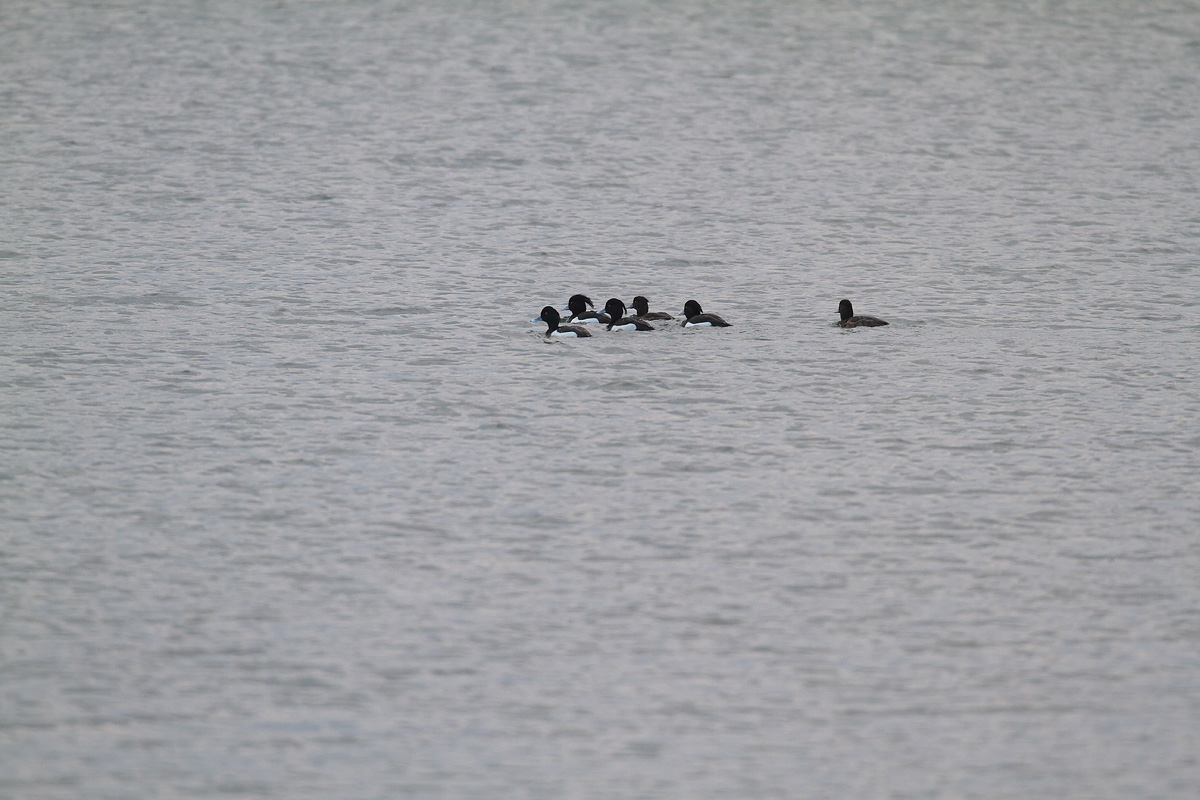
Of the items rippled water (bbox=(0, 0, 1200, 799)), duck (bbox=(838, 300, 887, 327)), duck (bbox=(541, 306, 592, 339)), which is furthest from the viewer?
duck (bbox=(838, 300, 887, 327))

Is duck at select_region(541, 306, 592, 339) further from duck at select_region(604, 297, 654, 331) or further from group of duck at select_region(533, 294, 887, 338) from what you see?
duck at select_region(604, 297, 654, 331)

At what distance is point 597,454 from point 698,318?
4.12 meters

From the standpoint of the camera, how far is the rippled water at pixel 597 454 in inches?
395

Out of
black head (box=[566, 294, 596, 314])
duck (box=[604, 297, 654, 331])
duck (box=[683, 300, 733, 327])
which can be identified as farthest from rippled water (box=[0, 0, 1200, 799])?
black head (box=[566, 294, 596, 314])

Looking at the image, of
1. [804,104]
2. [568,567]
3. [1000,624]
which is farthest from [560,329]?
[804,104]

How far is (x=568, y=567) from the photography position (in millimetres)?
12289

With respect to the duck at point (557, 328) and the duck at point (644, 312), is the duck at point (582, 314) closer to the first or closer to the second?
the duck at point (557, 328)

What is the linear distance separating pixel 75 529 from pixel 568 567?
387cm

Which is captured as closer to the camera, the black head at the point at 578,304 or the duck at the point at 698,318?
the duck at the point at 698,318

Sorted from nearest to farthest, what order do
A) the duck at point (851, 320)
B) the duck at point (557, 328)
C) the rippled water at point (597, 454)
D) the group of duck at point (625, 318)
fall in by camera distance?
the rippled water at point (597, 454)
the duck at point (557, 328)
the group of duck at point (625, 318)
the duck at point (851, 320)

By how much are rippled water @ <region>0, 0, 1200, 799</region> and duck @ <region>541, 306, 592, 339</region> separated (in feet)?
0.81

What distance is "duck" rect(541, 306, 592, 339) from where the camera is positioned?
59.6 feet

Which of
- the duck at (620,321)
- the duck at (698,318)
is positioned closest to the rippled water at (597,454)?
the duck at (698,318)

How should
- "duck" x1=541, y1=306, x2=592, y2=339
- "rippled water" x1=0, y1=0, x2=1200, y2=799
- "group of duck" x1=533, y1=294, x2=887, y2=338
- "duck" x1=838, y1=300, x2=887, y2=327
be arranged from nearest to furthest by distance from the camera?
"rippled water" x1=0, y1=0, x2=1200, y2=799
"duck" x1=541, y1=306, x2=592, y2=339
"group of duck" x1=533, y1=294, x2=887, y2=338
"duck" x1=838, y1=300, x2=887, y2=327
